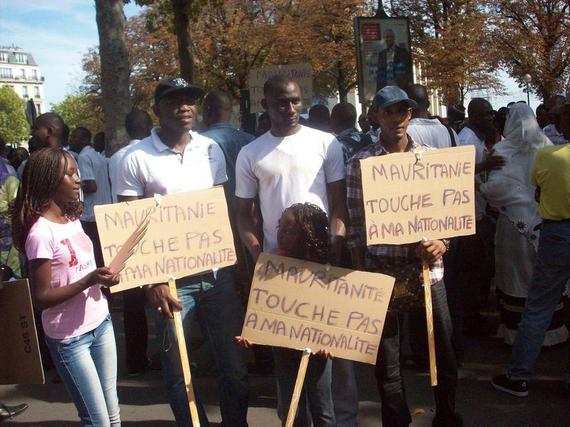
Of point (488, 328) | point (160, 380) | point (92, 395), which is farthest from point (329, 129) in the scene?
point (92, 395)

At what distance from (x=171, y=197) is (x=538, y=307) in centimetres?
246

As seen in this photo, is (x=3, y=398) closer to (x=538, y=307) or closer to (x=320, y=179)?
(x=320, y=179)

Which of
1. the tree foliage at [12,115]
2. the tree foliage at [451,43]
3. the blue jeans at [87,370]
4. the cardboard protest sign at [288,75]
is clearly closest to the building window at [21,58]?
the tree foliage at [12,115]

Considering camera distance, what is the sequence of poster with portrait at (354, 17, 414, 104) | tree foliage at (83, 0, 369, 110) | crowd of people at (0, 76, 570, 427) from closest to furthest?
crowd of people at (0, 76, 570, 427) < poster with portrait at (354, 17, 414, 104) < tree foliage at (83, 0, 369, 110)

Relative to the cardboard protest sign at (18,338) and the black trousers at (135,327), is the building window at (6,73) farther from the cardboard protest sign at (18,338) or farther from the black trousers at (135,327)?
the cardboard protest sign at (18,338)

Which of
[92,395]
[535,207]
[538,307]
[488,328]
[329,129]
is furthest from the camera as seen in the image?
[329,129]

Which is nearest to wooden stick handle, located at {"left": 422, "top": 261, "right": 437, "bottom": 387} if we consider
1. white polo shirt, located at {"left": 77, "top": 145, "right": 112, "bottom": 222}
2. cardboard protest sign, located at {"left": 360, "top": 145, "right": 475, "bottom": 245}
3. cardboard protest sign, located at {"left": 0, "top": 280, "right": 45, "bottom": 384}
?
cardboard protest sign, located at {"left": 360, "top": 145, "right": 475, "bottom": 245}

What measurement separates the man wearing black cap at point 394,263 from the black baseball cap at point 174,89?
0.88 metres

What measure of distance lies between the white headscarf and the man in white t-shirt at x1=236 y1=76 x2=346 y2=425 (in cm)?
194

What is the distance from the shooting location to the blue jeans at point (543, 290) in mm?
4059

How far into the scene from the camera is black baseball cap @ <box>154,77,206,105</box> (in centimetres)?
338

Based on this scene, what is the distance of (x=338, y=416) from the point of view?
331 centimetres

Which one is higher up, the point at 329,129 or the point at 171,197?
the point at 329,129

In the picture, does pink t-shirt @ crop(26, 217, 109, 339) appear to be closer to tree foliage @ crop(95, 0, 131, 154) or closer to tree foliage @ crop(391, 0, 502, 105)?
tree foliage @ crop(95, 0, 131, 154)
